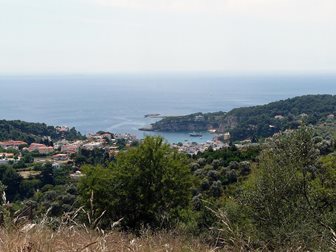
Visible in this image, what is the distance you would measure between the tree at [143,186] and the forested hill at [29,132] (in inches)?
2058

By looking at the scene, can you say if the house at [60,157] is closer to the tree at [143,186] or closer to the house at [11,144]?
the house at [11,144]

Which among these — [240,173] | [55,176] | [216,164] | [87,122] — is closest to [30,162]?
[55,176]

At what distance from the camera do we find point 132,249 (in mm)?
2760

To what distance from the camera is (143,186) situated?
14.4m

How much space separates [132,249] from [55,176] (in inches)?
1325

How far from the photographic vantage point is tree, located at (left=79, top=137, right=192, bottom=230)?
13.9 metres

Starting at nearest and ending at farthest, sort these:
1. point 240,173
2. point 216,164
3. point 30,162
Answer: point 240,173, point 216,164, point 30,162

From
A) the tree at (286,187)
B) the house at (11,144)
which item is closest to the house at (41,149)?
the house at (11,144)

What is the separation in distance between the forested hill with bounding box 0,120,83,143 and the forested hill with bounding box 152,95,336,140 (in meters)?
20.2

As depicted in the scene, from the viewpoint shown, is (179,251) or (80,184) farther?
(80,184)

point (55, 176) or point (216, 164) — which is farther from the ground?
point (216, 164)

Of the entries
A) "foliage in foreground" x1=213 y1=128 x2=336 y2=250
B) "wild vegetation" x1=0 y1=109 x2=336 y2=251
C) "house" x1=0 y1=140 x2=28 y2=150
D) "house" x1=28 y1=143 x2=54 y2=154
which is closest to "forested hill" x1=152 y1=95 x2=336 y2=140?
"house" x1=28 y1=143 x2=54 y2=154

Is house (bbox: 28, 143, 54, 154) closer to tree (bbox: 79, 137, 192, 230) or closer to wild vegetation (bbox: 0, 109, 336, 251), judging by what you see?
wild vegetation (bbox: 0, 109, 336, 251)

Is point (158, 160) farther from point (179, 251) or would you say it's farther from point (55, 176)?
point (55, 176)
